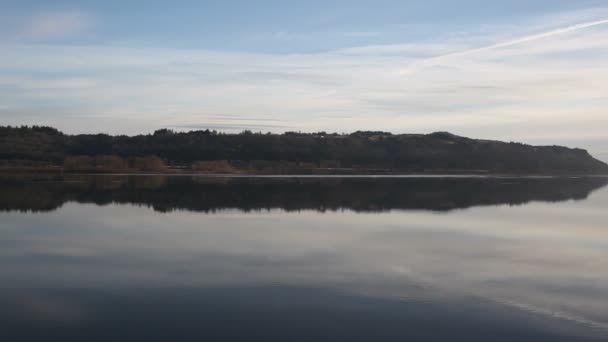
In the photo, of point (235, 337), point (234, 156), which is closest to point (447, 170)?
point (234, 156)

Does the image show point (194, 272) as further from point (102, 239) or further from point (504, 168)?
point (504, 168)

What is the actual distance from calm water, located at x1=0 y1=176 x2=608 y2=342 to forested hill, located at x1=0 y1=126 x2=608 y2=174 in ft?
116

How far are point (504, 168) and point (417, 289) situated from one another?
61866 mm

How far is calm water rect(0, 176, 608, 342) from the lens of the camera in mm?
5574

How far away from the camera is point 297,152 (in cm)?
6375

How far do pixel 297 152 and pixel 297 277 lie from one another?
2214 inches

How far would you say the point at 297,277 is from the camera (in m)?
7.62

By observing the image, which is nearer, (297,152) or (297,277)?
(297,277)

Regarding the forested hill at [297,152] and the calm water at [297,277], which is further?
the forested hill at [297,152]

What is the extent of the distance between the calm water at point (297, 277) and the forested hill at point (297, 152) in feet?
116

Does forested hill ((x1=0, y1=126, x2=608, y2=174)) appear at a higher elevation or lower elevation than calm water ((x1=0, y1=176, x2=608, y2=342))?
higher

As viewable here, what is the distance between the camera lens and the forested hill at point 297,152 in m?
54.2

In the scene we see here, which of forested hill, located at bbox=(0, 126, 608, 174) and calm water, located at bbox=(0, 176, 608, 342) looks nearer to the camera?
calm water, located at bbox=(0, 176, 608, 342)

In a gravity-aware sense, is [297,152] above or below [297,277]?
above
